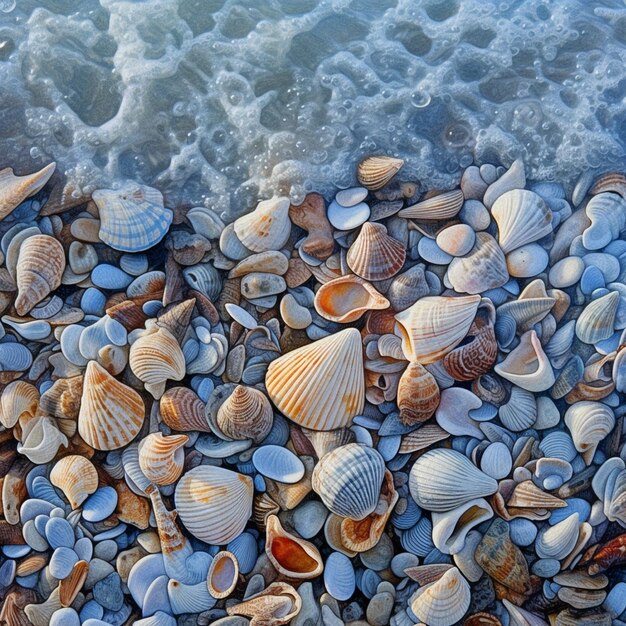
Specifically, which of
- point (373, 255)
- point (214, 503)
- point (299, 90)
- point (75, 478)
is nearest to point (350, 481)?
point (214, 503)

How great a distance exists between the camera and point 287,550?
84.6 inches

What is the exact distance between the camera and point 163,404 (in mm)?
2211

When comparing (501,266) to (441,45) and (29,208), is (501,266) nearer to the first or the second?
(441,45)

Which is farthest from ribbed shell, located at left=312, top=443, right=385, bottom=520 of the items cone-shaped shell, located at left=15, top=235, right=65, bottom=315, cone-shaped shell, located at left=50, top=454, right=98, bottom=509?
cone-shaped shell, located at left=15, top=235, right=65, bottom=315

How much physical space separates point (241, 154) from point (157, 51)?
0.61 meters

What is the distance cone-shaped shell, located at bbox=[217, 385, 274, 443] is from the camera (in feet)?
7.05

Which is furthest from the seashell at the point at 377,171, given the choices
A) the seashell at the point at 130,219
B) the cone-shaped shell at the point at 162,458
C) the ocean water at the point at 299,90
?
the cone-shaped shell at the point at 162,458

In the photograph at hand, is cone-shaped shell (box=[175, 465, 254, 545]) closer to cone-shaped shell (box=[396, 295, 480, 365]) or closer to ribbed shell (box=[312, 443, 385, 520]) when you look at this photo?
ribbed shell (box=[312, 443, 385, 520])

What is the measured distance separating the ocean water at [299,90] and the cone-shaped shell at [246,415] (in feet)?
2.50

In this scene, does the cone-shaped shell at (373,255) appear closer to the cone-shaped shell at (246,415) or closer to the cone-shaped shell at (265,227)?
the cone-shaped shell at (265,227)

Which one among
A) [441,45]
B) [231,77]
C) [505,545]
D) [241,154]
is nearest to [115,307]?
[241,154]

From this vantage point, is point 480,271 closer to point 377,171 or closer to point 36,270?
point 377,171

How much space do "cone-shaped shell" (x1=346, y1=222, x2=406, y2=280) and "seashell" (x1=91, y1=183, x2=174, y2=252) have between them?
0.74 metres

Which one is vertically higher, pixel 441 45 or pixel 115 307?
pixel 441 45
